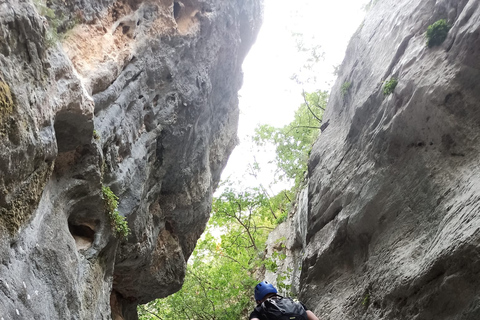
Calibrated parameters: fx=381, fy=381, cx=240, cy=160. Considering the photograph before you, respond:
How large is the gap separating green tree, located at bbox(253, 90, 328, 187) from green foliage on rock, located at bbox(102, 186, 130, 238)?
10.2 m

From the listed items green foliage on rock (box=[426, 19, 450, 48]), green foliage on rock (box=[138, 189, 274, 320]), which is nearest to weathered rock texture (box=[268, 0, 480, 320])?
green foliage on rock (box=[426, 19, 450, 48])

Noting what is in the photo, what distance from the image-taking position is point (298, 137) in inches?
700

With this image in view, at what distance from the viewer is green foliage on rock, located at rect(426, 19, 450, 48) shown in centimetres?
→ 657

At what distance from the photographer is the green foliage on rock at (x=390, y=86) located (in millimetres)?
7359

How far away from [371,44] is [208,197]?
696cm

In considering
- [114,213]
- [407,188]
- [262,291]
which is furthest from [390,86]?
[114,213]

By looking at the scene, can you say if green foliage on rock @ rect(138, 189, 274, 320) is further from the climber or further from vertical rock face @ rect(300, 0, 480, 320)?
the climber

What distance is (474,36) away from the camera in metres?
5.68

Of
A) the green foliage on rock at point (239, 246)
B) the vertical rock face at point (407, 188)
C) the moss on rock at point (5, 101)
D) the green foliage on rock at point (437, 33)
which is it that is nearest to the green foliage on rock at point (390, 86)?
the vertical rock face at point (407, 188)

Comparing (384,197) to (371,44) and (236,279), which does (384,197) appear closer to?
(371,44)

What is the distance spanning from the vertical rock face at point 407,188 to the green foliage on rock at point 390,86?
0.14 m

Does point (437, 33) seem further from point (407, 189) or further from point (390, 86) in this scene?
point (407, 189)

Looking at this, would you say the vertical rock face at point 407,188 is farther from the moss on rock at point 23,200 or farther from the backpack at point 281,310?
the moss on rock at point 23,200

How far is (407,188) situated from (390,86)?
212 centimetres
